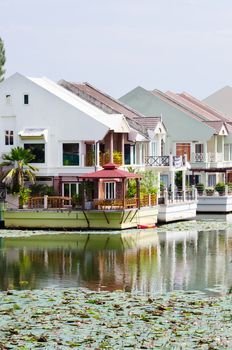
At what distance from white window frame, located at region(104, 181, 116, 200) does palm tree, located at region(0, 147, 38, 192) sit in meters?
3.88

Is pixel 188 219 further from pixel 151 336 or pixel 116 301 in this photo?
pixel 151 336

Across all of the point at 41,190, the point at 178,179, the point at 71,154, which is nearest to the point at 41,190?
the point at 41,190

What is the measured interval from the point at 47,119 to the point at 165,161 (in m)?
9.05

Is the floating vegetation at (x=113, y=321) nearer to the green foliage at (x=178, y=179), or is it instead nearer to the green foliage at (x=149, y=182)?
the green foliage at (x=149, y=182)

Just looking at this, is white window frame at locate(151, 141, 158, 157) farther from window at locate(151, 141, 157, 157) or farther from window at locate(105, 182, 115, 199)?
window at locate(105, 182, 115, 199)

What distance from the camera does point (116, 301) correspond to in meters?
24.8

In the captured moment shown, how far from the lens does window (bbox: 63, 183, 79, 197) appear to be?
160ft

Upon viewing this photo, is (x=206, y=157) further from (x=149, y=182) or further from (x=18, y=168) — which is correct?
(x=18, y=168)

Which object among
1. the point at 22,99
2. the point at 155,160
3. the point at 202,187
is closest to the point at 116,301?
the point at 22,99

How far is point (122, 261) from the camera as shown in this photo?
34.6 metres

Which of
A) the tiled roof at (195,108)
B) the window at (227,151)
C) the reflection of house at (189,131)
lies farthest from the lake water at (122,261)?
the window at (227,151)

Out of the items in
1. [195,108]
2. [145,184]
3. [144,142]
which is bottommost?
[145,184]

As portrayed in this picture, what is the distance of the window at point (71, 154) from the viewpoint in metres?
48.8

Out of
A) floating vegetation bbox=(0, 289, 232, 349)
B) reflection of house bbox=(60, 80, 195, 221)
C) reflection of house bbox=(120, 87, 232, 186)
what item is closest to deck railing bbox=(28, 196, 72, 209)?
reflection of house bbox=(60, 80, 195, 221)
